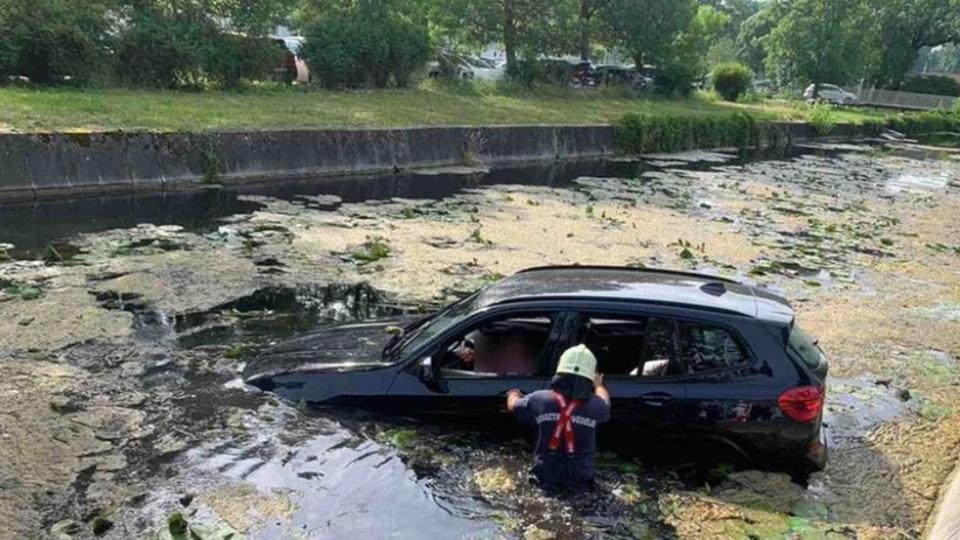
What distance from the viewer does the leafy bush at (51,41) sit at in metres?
19.6

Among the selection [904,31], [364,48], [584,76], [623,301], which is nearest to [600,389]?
[623,301]

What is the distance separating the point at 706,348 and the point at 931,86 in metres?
68.7

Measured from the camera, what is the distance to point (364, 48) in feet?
93.6

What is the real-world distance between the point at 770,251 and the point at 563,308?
374 inches

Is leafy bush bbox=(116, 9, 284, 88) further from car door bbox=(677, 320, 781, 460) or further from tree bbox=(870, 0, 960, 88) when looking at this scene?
tree bbox=(870, 0, 960, 88)

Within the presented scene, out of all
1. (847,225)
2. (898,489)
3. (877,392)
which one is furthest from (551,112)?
(898,489)

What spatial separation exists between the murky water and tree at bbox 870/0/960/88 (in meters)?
50.1

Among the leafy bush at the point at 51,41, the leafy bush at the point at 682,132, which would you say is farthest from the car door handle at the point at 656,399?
the leafy bush at the point at 682,132

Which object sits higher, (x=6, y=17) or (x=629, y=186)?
(x=6, y=17)

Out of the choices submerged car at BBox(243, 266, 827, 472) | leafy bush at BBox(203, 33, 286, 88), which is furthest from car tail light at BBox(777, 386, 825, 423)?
leafy bush at BBox(203, 33, 286, 88)

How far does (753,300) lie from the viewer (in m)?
6.57

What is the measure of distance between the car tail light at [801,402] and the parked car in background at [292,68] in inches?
945

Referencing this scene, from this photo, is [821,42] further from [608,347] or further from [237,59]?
[608,347]

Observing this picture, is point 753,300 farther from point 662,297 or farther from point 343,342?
point 343,342
